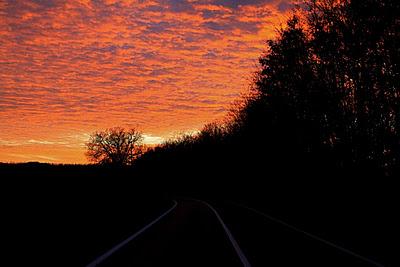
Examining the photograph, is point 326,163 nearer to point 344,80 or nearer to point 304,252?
point 344,80

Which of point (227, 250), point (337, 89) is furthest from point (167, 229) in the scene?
point (337, 89)

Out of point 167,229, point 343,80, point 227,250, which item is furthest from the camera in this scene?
point 343,80

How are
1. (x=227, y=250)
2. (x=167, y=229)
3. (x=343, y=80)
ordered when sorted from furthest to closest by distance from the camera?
(x=343, y=80), (x=167, y=229), (x=227, y=250)

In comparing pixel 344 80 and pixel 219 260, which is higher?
pixel 344 80

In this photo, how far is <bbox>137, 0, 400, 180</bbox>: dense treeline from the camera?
23.9 m

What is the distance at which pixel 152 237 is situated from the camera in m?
15.3

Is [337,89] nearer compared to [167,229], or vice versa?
[167,229]

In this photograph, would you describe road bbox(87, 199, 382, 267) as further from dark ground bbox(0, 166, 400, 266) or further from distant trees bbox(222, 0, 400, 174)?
distant trees bbox(222, 0, 400, 174)

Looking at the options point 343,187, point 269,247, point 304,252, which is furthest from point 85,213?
point 343,187

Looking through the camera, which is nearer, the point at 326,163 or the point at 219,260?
the point at 219,260

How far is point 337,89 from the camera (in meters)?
28.2

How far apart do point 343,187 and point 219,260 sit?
17.7 m

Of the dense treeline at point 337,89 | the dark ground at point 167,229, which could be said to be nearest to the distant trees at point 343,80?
the dense treeline at point 337,89

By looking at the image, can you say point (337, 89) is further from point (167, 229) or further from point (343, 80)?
point (167, 229)
